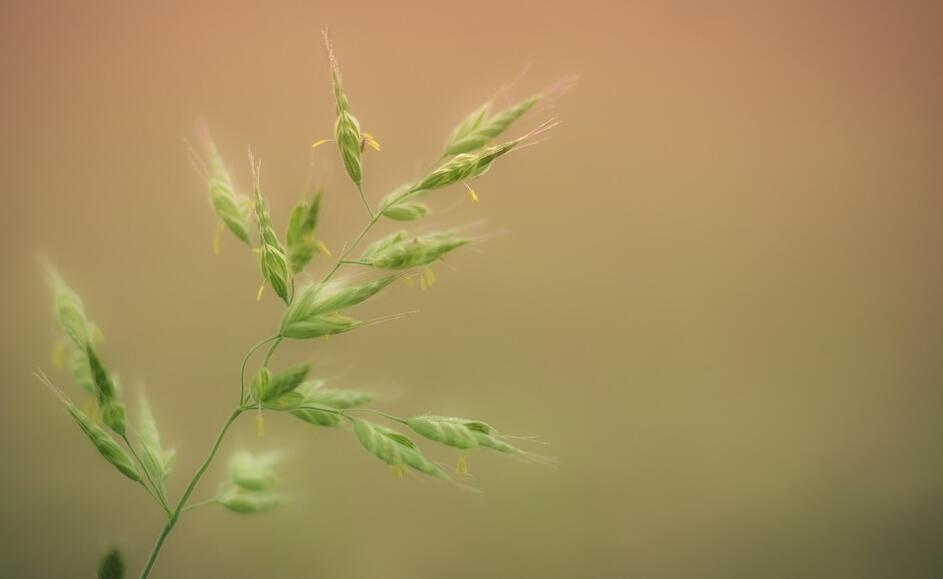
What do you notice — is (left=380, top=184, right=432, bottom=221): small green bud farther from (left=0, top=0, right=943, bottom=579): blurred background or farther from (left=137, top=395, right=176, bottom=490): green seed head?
(left=0, top=0, right=943, bottom=579): blurred background

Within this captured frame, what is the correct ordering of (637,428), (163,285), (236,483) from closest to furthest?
(236,483) → (163,285) → (637,428)

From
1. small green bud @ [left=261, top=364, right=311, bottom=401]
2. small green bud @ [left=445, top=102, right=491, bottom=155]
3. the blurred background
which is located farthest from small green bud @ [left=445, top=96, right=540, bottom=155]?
the blurred background

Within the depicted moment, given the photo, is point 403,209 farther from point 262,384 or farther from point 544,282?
point 544,282

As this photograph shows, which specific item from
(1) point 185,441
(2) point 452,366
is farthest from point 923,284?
(1) point 185,441

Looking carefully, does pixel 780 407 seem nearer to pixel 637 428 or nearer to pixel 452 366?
pixel 637 428

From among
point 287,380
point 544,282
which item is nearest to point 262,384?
point 287,380

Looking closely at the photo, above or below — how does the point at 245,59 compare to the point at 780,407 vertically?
above

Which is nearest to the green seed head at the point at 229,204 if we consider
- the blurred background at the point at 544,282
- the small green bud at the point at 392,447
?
the small green bud at the point at 392,447
